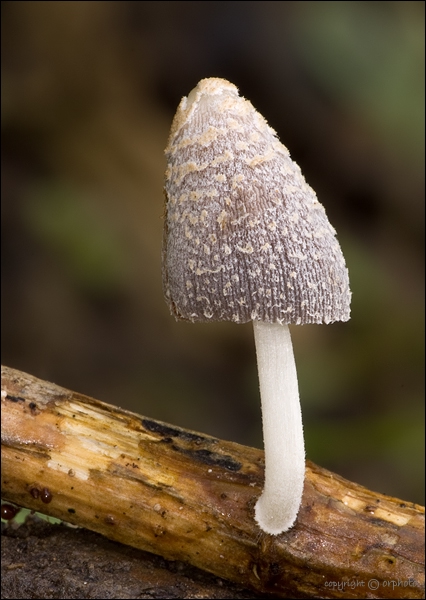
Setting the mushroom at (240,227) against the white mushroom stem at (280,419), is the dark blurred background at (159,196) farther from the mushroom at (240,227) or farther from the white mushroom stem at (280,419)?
the mushroom at (240,227)

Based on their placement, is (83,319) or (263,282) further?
(83,319)

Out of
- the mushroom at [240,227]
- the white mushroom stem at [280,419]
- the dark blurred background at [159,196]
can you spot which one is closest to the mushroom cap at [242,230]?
the mushroom at [240,227]

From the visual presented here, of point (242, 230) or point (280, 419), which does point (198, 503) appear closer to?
point (280, 419)

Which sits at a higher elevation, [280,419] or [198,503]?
[280,419]

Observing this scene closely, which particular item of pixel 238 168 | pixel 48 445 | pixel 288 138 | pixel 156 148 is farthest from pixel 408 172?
pixel 48 445

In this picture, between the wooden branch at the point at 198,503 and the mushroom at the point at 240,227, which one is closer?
the mushroom at the point at 240,227

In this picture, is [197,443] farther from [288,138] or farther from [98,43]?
[98,43]

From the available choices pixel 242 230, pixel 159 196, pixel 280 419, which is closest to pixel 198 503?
pixel 280 419
